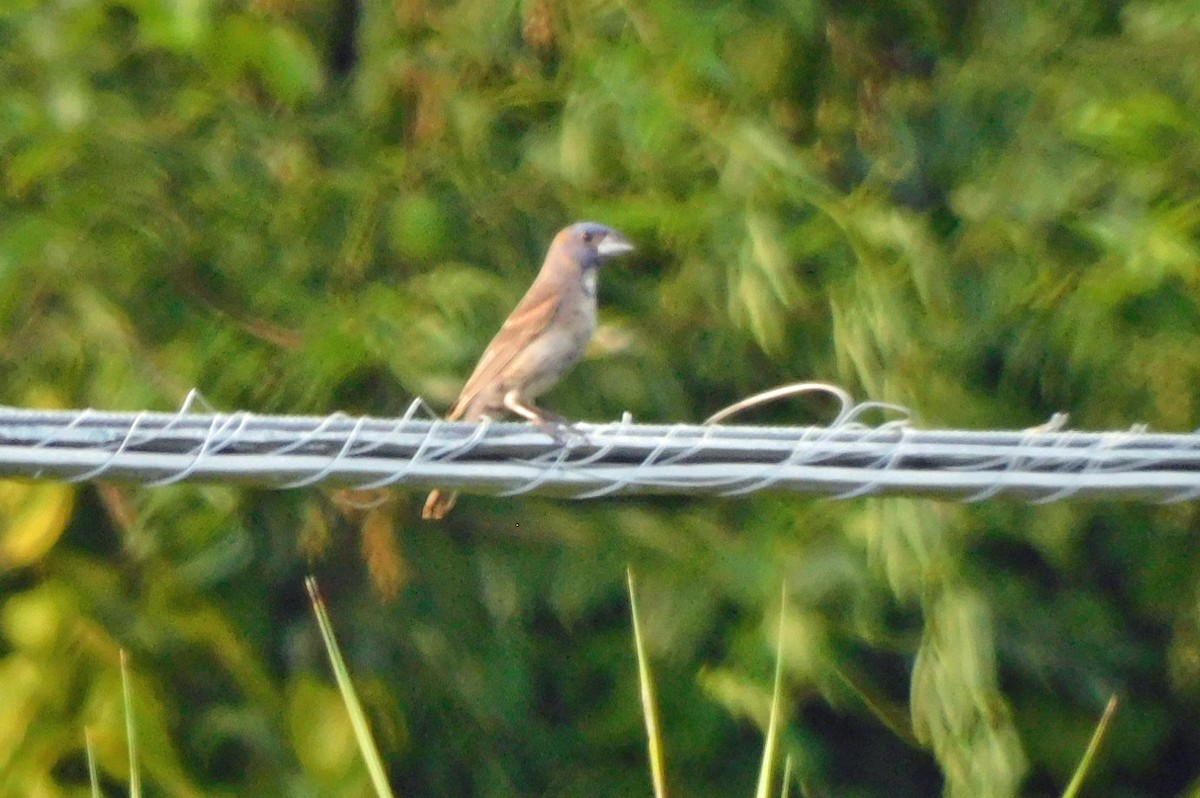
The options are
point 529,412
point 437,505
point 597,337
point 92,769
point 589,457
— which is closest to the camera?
point 589,457

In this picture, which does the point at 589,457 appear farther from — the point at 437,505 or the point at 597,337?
the point at 597,337

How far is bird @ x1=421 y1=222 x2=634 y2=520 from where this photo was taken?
191 inches

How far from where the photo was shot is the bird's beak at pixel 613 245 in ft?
16.2

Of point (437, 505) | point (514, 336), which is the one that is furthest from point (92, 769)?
point (514, 336)

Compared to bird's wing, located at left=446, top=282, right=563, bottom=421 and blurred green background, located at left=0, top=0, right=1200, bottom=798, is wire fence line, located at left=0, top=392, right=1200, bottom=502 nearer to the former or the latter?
blurred green background, located at left=0, top=0, right=1200, bottom=798

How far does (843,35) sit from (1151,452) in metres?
2.27

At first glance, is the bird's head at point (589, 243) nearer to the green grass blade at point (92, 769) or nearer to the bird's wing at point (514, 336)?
the bird's wing at point (514, 336)

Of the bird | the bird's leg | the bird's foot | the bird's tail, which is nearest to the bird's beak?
the bird

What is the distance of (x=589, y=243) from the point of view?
502cm

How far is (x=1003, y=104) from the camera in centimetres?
511

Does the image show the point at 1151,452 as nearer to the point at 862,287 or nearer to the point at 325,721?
the point at 862,287

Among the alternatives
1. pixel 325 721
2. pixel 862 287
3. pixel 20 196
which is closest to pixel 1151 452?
pixel 862 287

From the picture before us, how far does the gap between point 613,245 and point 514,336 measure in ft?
1.14

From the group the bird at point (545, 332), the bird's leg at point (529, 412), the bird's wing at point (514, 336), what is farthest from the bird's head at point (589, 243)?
the bird's leg at point (529, 412)
